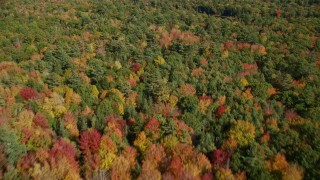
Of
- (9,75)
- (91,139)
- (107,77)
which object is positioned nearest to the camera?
(91,139)

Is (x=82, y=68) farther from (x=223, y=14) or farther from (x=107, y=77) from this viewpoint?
(x=223, y=14)

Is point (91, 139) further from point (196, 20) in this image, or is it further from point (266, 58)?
point (196, 20)

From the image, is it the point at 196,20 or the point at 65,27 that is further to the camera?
the point at 196,20

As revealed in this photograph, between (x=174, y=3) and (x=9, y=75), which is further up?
(x=9, y=75)

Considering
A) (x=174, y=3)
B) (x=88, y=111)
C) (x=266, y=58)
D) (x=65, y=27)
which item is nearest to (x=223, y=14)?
(x=174, y=3)

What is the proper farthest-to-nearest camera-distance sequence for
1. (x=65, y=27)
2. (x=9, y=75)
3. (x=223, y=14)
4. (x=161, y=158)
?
(x=223, y=14) < (x=65, y=27) < (x=9, y=75) < (x=161, y=158)

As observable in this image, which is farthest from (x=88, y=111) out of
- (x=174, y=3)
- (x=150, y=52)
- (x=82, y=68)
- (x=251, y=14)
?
(x=174, y=3)
